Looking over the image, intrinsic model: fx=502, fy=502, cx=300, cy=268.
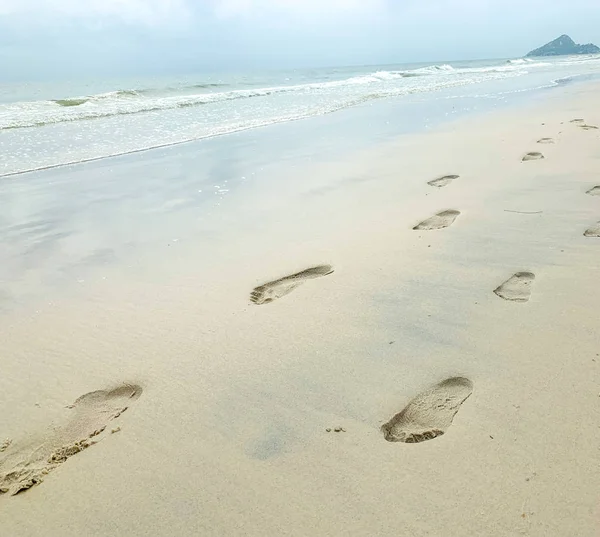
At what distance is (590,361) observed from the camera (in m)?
2.44

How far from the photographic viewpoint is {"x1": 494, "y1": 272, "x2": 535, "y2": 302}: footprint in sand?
123 inches

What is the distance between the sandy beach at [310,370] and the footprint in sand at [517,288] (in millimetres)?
15

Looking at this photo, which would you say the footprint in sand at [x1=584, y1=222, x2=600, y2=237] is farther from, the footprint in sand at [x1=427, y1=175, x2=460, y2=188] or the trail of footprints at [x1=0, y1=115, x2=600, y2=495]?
the trail of footprints at [x1=0, y1=115, x2=600, y2=495]

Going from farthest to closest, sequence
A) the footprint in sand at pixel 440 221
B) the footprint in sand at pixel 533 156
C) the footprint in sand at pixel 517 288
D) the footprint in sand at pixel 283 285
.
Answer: the footprint in sand at pixel 533 156
the footprint in sand at pixel 440 221
the footprint in sand at pixel 283 285
the footprint in sand at pixel 517 288

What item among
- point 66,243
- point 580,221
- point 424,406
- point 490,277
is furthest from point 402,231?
point 66,243

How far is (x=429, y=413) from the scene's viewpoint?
221cm

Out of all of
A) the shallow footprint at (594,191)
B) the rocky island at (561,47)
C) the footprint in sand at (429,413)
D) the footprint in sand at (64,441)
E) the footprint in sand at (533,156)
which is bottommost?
the footprint in sand at (64,441)

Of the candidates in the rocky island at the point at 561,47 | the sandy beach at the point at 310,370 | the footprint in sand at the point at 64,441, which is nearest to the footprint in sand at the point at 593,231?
the sandy beach at the point at 310,370

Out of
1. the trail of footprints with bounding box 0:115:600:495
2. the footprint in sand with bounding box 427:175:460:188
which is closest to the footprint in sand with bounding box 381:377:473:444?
the trail of footprints with bounding box 0:115:600:495

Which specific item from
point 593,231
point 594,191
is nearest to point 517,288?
point 593,231

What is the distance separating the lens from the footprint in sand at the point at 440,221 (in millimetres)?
4465

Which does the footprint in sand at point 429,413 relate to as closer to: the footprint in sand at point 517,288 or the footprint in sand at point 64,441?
the footprint in sand at point 517,288

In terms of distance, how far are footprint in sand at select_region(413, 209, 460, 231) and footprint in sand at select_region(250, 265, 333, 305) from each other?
3.84ft

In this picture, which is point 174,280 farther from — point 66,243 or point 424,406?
point 424,406
